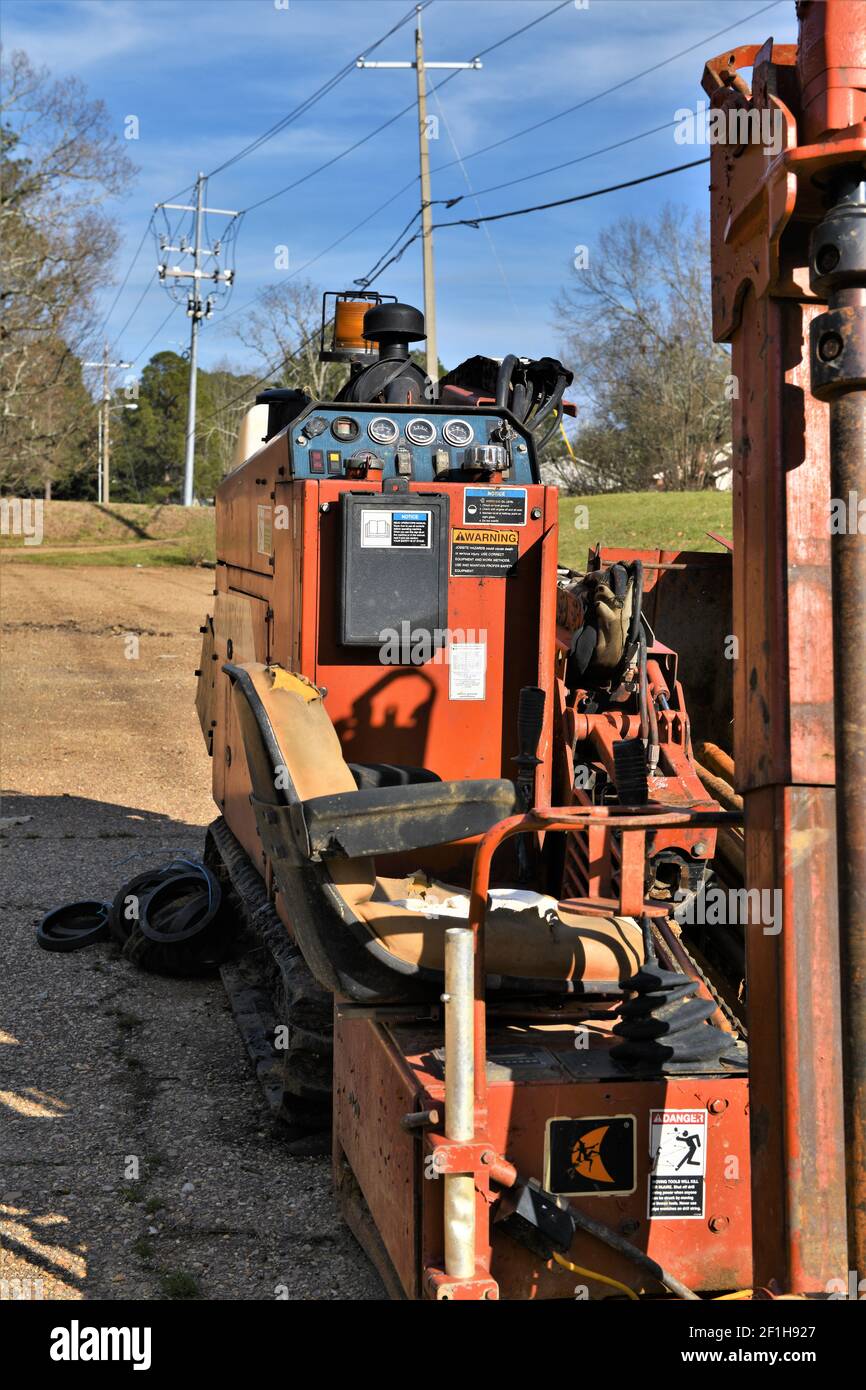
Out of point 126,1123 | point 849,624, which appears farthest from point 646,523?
point 849,624

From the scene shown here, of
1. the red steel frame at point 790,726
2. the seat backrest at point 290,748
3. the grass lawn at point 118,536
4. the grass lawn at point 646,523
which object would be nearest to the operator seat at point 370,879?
the seat backrest at point 290,748

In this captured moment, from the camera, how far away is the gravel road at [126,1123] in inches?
157

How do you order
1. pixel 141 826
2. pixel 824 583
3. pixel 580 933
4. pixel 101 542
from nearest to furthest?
pixel 824 583 < pixel 580 933 < pixel 141 826 < pixel 101 542

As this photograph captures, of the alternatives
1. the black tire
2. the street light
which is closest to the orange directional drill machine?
the black tire

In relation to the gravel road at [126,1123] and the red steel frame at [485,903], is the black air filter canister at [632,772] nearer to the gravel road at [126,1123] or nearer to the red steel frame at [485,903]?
the red steel frame at [485,903]

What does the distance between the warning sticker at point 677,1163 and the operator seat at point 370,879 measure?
0.44 meters

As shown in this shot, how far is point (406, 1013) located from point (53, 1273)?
1348 millimetres

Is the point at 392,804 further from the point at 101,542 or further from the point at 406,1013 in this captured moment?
the point at 101,542

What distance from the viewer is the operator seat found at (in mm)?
3285

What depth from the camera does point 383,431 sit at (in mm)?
5523

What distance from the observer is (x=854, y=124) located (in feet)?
8.21

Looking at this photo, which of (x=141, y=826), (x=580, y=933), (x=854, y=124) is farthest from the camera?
(x=141, y=826)

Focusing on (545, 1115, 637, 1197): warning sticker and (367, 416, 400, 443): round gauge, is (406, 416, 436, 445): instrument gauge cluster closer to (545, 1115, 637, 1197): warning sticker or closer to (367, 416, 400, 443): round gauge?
(367, 416, 400, 443): round gauge
